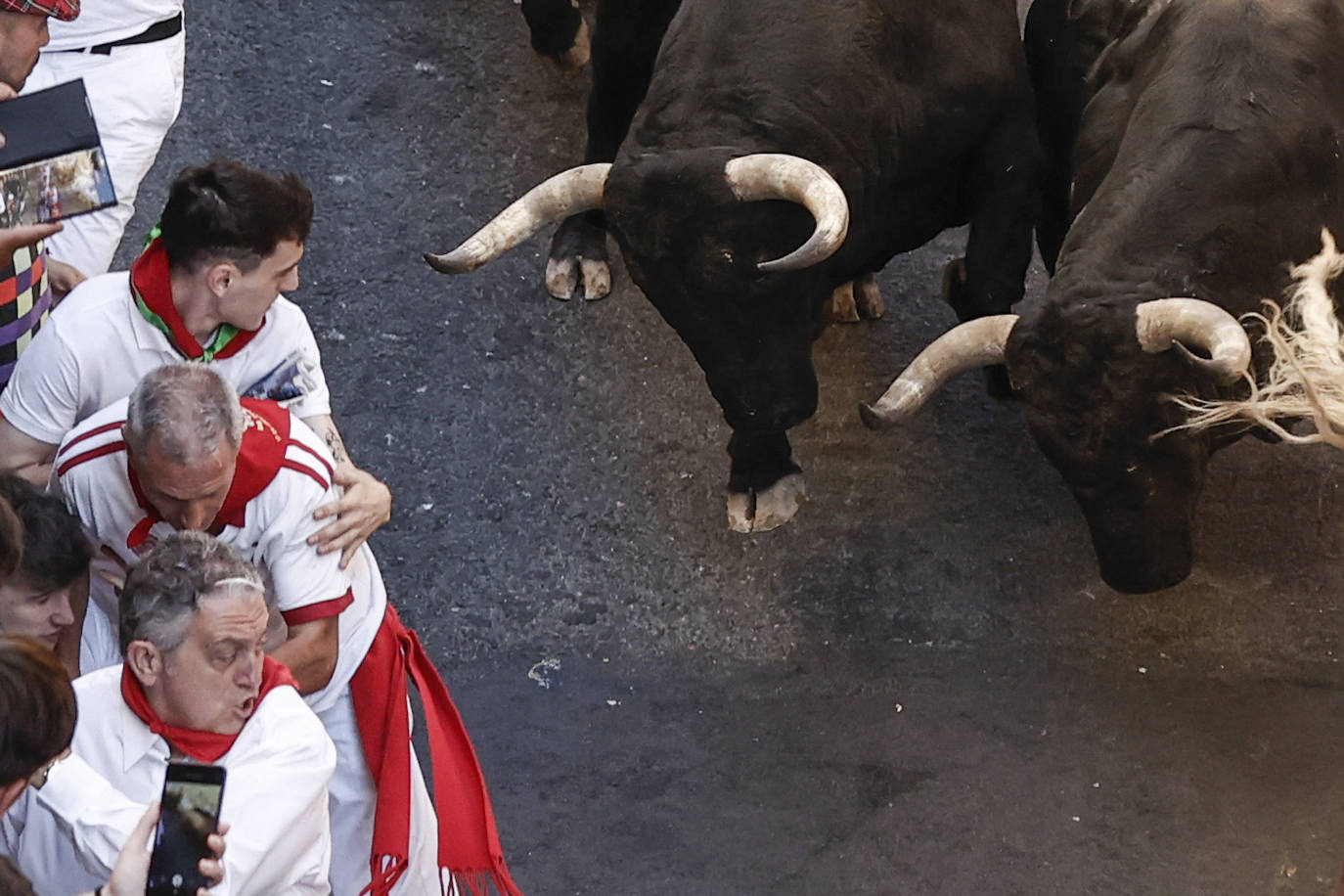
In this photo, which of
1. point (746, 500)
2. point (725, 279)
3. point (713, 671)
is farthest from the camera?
point (746, 500)

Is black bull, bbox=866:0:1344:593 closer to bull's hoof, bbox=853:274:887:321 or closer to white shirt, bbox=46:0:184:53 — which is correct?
bull's hoof, bbox=853:274:887:321

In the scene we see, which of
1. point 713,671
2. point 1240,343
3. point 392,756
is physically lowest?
point 713,671

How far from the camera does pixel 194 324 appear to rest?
3453 mm

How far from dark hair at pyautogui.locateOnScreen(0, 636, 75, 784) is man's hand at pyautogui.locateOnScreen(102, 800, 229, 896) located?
0.21 meters

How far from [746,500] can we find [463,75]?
10.3 ft

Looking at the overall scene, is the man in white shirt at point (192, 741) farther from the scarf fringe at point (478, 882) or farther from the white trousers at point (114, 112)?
the white trousers at point (114, 112)

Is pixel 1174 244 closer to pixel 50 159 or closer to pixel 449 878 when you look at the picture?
pixel 449 878

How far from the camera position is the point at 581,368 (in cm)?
639

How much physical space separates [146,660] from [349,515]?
0.65 m

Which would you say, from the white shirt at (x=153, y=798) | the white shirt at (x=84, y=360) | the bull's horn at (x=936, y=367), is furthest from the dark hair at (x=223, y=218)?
the bull's horn at (x=936, y=367)

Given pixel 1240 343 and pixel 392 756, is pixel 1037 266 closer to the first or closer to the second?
pixel 1240 343

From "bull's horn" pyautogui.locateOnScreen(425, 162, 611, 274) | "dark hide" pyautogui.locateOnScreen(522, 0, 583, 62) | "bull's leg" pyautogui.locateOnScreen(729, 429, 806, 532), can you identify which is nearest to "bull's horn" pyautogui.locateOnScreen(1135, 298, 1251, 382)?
"bull's leg" pyautogui.locateOnScreen(729, 429, 806, 532)

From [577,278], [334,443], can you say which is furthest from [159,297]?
[577,278]

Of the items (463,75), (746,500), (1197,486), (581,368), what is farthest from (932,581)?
(463,75)
